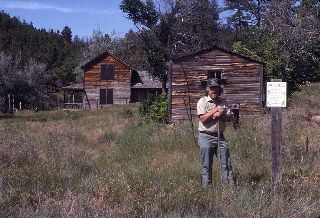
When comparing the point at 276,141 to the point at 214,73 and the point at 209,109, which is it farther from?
the point at 214,73

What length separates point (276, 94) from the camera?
21.0ft

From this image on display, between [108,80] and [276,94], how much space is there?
42.0m

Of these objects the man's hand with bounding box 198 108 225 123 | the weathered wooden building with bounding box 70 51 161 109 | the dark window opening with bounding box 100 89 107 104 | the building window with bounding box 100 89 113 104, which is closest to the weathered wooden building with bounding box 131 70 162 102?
the weathered wooden building with bounding box 70 51 161 109

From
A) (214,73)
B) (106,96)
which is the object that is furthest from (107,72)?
(214,73)

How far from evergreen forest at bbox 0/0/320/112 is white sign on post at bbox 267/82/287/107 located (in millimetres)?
23053

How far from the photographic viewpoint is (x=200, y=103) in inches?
280

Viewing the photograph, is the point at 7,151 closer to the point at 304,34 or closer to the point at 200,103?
the point at 200,103

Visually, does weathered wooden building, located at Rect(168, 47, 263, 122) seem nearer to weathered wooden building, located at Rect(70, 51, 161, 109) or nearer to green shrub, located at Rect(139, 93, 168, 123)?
green shrub, located at Rect(139, 93, 168, 123)

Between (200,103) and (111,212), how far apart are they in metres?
2.60

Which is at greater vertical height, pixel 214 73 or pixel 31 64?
pixel 31 64

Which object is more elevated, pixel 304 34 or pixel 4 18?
pixel 4 18

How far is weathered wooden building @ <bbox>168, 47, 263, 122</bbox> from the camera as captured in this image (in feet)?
78.9

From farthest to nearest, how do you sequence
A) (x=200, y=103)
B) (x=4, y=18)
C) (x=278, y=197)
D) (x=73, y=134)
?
(x=4, y=18)
(x=73, y=134)
(x=200, y=103)
(x=278, y=197)

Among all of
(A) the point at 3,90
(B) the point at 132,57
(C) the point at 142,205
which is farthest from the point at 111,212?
(B) the point at 132,57
